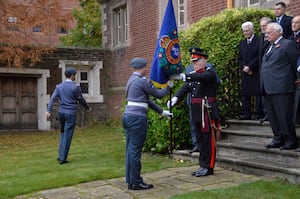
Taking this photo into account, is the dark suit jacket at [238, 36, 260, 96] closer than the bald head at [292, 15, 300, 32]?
No

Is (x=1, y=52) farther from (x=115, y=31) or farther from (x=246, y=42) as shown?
(x=246, y=42)

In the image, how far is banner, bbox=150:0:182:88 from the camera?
286 inches

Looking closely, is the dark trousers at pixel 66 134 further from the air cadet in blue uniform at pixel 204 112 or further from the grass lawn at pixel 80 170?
the air cadet in blue uniform at pixel 204 112

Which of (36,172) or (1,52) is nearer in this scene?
(36,172)

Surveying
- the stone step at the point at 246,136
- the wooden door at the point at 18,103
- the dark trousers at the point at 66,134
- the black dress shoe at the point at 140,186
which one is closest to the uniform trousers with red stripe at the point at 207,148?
the black dress shoe at the point at 140,186

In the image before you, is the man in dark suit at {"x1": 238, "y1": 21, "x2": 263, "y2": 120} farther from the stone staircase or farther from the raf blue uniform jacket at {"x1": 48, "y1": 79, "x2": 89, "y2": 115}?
the raf blue uniform jacket at {"x1": 48, "y1": 79, "x2": 89, "y2": 115}

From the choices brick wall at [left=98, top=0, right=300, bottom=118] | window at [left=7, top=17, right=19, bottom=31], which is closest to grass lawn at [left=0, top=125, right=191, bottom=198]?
window at [left=7, top=17, right=19, bottom=31]

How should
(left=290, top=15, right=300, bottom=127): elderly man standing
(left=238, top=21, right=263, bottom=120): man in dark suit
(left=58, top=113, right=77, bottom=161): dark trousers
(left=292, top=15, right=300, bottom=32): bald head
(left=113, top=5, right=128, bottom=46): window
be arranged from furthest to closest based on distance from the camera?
(left=113, top=5, right=128, bottom=46): window, (left=58, top=113, right=77, bottom=161): dark trousers, (left=238, top=21, right=263, bottom=120): man in dark suit, (left=292, top=15, right=300, bottom=32): bald head, (left=290, top=15, right=300, bottom=127): elderly man standing

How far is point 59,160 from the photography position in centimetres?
873

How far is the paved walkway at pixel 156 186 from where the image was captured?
235 inches

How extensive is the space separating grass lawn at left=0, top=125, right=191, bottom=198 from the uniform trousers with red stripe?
106 centimetres

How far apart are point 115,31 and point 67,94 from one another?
35.6ft

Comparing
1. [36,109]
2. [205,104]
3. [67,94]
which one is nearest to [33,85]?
[36,109]

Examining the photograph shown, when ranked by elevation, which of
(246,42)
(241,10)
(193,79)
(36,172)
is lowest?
(36,172)
